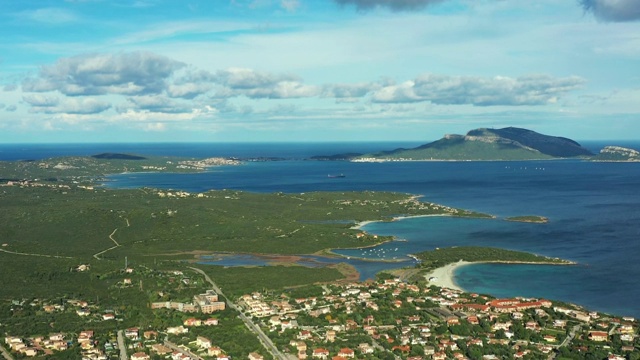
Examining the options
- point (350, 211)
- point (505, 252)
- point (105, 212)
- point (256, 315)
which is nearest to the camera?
point (256, 315)

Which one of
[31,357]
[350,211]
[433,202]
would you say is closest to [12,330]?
[31,357]

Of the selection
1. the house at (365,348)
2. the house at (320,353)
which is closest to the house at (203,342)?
the house at (320,353)

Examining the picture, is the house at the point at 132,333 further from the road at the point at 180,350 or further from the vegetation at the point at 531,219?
the vegetation at the point at 531,219

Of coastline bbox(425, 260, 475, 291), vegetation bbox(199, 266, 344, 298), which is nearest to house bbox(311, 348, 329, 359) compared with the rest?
vegetation bbox(199, 266, 344, 298)

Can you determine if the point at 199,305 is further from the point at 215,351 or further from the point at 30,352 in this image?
A: the point at 30,352

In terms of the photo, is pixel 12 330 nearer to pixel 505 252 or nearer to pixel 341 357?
pixel 341 357

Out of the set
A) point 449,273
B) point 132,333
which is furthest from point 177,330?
point 449,273
